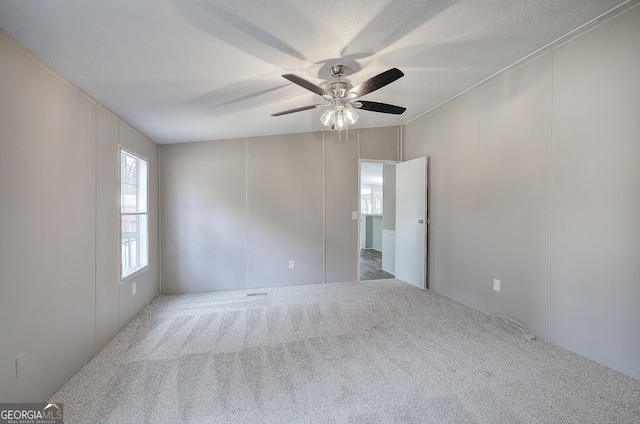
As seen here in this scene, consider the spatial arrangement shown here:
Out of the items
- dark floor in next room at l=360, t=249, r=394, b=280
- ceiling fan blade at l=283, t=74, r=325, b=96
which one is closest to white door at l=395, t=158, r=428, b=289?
dark floor in next room at l=360, t=249, r=394, b=280

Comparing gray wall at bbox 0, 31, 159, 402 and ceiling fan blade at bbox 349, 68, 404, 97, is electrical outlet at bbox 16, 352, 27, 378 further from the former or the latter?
ceiling fan blade at bbox 349, 68, 404, 97

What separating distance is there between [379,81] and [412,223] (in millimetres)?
2704

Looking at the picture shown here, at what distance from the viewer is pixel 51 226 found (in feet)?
5.88

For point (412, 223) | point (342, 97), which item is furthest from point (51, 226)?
point (412, 223)

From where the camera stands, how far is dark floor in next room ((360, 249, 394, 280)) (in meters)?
4.83

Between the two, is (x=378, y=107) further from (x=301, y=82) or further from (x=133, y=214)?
(x=133, y=214)

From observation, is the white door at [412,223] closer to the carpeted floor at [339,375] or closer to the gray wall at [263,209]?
the gray wall at [263,209]

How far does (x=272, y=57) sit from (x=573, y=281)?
118 inches

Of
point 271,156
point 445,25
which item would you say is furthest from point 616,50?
point 271,156

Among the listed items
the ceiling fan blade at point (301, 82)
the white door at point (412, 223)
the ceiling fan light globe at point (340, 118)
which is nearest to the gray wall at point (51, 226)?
the ceiling fan blade at point (301, 82)

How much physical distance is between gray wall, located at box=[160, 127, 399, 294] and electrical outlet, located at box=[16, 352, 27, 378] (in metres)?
2.44

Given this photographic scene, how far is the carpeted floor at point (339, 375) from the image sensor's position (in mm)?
1575

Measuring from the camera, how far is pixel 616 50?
194cm

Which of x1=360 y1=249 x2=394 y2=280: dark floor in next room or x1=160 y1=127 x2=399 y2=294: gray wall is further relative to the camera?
x1=360 y1=249 x2=394 y2=280: dark floor in next room
